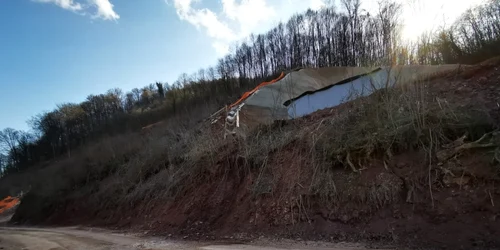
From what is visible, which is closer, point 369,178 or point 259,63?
point 369,178

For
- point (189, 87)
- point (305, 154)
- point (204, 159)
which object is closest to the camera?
point (305, 154)

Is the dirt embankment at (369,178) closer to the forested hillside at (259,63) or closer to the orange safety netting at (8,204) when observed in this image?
the forested hillside at (259,63)

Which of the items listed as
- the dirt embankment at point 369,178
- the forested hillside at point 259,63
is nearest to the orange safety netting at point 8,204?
the forested hillside at point 259,63

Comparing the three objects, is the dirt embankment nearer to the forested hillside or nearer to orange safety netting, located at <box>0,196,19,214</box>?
the forested hillside

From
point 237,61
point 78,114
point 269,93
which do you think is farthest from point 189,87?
point 269,93

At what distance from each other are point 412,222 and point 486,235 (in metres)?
1.44

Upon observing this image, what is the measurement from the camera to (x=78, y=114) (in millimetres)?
83125

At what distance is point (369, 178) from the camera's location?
30.5 ft

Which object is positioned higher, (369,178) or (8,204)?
(369,178)

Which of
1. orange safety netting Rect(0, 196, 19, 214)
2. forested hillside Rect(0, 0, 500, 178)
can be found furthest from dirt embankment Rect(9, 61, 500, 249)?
orange safety netting Rect(0, 196, 19, 214)

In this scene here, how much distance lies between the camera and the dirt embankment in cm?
738

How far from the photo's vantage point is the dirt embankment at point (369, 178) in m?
7.38

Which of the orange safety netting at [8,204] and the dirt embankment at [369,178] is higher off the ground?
the dirt embankment at [369,178]

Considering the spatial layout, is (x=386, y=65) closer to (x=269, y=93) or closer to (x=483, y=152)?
(x=483, y=152)
